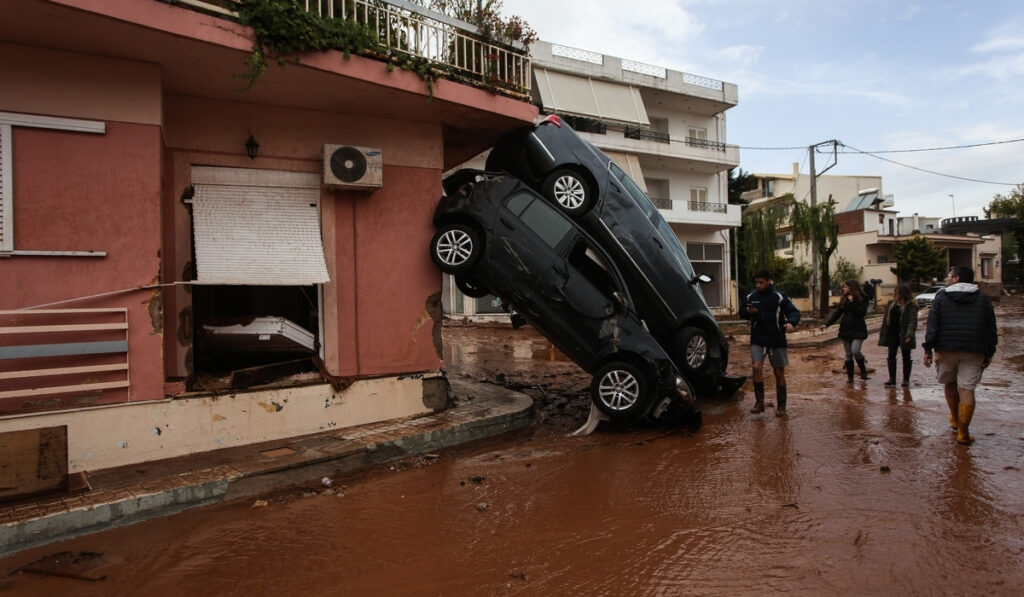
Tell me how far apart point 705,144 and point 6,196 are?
28068 mm

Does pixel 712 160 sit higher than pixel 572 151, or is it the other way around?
pixel 712 160

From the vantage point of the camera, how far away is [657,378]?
6.61 meters

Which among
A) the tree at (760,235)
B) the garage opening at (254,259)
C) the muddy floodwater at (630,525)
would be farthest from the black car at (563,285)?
the tree at (760,235)

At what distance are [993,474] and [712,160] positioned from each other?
25.7 metres

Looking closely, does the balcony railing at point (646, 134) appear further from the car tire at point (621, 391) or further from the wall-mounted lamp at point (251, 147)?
the wall-mounted lamp at point (251, 147)

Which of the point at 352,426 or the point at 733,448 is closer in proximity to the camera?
the point at 733,448

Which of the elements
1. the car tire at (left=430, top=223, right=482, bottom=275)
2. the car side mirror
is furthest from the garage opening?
the car side mirror

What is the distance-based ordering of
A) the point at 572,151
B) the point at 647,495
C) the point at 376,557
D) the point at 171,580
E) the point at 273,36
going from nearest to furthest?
the point at 171,580
the point at 376,557
the point at 647,495
the point at 273,36
the point at 572,151

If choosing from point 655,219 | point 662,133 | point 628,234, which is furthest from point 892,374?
point 662,133

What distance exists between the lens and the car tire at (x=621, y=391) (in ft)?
21.7

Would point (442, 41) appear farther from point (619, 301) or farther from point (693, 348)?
point (693, 348)

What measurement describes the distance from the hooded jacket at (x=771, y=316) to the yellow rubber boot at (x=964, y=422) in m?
1.96

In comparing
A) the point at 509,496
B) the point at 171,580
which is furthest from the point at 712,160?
the point at 171,580

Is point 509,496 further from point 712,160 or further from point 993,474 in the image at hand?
point 712,160
